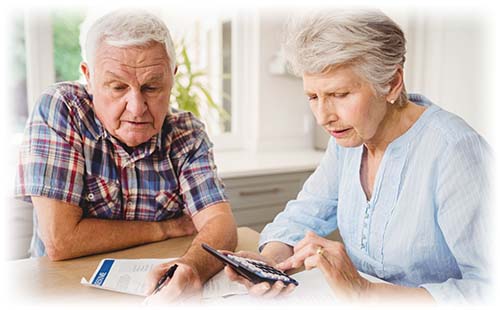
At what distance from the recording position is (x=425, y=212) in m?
1.18

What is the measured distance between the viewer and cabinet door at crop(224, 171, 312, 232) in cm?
257

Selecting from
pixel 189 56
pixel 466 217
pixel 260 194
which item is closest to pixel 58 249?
pixel 466 217

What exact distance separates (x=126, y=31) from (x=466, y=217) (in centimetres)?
92

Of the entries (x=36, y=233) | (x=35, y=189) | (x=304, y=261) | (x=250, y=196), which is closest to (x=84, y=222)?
(x=35, y=189)

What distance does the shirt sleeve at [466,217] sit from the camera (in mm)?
1057

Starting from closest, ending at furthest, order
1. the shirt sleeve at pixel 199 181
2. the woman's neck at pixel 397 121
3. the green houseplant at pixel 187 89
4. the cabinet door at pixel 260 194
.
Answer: the woman's neck at pixel 397 121, the shirt sleeve at pixel 199 181, the cabinet door at pixel 260 194, the green houseplant at pixel 187 89

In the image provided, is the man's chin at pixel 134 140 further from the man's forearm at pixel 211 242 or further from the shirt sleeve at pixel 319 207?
the shirt sleeve at pixel 319 207

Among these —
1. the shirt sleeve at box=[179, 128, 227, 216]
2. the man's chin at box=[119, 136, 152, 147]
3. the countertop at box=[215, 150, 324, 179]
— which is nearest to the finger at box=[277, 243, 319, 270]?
the shirt sleeve at box=[179, 128, 227, 216]

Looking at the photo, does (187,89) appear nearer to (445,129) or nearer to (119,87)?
(119,87)

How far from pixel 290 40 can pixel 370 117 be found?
259 mm

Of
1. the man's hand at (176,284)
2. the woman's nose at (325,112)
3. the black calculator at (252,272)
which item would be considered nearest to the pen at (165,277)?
the man's hand at (176,284)

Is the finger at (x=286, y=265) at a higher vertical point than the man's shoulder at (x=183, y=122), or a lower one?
lower

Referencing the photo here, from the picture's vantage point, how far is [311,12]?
1189 millimetres

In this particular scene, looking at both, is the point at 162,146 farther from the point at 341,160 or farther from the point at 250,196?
the point at 250,196
